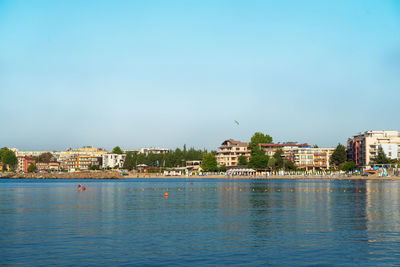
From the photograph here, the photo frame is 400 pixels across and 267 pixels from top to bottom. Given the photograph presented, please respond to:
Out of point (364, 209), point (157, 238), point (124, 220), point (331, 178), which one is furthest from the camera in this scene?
point (331, 178)

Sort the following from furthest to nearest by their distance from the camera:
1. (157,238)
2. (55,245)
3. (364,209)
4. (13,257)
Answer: (364,209), (157,238), (55,245), (13,257)

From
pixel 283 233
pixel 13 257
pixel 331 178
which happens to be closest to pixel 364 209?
pixel 283 233

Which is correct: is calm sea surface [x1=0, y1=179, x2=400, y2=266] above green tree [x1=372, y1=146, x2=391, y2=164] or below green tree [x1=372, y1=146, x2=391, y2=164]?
below

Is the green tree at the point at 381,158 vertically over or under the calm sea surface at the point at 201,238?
over

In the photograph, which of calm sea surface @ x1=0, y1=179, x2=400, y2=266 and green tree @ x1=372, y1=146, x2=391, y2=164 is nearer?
calm sea surface @ x1=0, y1=179, x2=400, y2=266

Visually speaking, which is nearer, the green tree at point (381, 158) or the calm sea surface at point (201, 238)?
the calm sea surface at point (201, 238)

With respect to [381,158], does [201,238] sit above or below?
below

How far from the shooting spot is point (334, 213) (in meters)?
45.2

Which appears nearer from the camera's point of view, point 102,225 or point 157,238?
point 157,238

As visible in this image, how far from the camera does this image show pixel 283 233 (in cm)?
3234

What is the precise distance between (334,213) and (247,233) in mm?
15795

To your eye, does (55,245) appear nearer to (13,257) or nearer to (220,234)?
(13,257)

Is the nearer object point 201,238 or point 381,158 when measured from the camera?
point 201,238

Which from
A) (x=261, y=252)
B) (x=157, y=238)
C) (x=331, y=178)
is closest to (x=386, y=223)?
(x=261, y=252)
